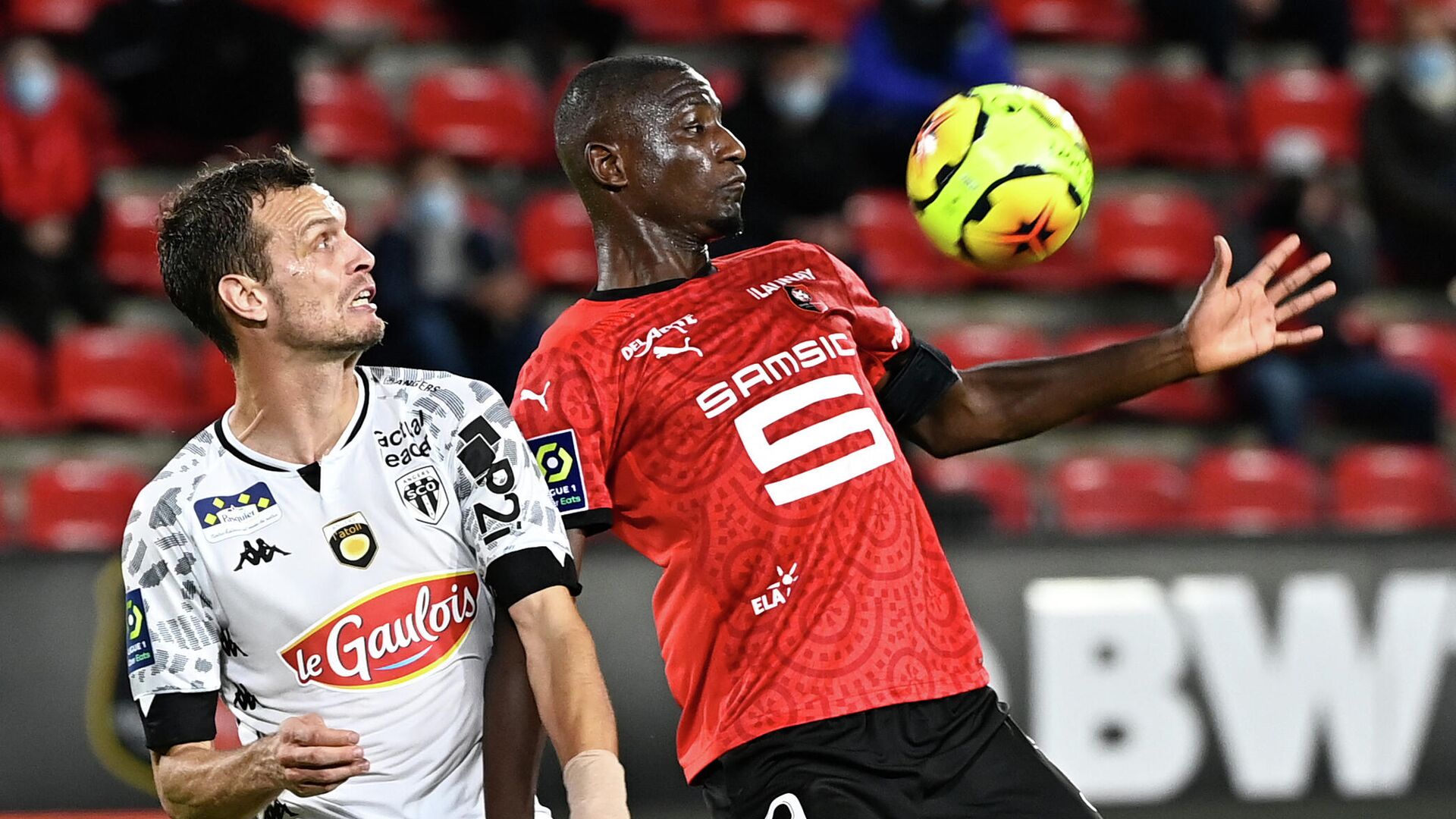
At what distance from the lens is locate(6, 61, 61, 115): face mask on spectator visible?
9195 mm

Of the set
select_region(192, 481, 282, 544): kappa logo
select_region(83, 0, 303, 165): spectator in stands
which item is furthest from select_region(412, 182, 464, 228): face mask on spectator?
select_region(192, 481, 282, 544): kappa logo

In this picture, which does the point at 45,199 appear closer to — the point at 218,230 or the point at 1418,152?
the point at 218,230

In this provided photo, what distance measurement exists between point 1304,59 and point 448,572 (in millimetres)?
9513

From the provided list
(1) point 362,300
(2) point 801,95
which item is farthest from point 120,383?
(1) point 362,300

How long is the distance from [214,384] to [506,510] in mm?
5891

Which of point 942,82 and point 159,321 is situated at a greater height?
point 942,82

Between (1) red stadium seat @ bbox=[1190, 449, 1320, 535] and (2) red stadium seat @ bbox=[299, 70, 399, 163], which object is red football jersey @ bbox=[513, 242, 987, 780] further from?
(2) red stadium seat @ bbox=[299, 70, 399, 163]

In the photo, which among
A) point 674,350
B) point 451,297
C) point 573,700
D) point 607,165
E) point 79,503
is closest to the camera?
point 573,700

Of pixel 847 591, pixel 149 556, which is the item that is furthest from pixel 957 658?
pixel 149 556

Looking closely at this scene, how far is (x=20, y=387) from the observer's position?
8758 mm

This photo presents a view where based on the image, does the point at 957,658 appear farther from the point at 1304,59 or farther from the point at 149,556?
the point at 1304,59

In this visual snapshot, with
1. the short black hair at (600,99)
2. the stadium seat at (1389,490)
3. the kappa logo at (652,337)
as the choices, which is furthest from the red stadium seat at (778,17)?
the kappa logo at (652,337)

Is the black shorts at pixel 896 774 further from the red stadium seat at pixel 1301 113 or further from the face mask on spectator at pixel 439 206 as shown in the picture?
the red stadium seat at pixel 1301 113

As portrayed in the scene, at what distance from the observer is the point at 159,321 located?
31.1ft
